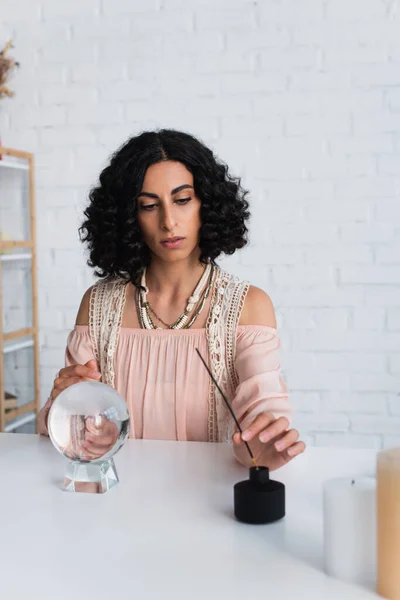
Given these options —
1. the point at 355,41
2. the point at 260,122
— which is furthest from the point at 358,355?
the point at 355,41

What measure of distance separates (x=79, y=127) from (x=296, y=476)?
184cm

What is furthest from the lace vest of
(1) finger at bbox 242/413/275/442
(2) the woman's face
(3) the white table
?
(1) finger at bbox 242/413/275/442

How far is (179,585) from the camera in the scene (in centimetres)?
76

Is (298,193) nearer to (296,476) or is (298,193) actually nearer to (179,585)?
(296,476)

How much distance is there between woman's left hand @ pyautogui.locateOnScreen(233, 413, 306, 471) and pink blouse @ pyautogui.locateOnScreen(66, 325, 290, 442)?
1.03 ft

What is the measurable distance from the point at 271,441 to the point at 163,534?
0.91 feet

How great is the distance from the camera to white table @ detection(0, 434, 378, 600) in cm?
75

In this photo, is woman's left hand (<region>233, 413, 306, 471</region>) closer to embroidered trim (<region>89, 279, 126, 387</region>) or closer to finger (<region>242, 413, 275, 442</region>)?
finger (<region>242, 413, 275, 442</region>)

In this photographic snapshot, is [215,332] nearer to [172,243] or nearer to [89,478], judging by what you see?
[172,243]

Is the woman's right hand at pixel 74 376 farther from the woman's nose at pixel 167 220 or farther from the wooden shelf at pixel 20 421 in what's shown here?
the wooden shelf at pixel 20 421

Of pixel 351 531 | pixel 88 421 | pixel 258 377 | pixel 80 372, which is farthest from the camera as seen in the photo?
pixel 258 377

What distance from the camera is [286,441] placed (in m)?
1.05

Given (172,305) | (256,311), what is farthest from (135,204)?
(256,311)

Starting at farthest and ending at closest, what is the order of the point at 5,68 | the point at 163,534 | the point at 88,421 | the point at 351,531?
the point at 5,68 → the point at 88,421 → the point at 163,534 → the point at 351,531
